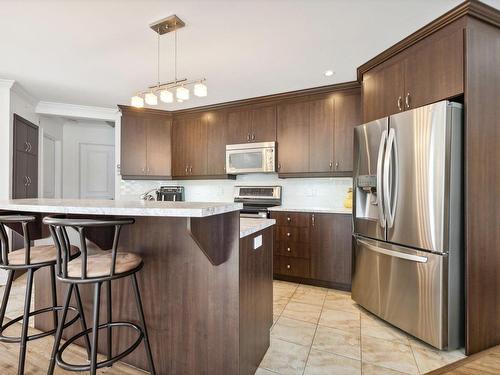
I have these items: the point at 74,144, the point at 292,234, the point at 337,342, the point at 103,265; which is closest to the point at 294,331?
the point at 337,342

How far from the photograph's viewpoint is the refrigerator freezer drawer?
1870 mm

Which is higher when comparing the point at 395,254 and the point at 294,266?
the point at 395,254

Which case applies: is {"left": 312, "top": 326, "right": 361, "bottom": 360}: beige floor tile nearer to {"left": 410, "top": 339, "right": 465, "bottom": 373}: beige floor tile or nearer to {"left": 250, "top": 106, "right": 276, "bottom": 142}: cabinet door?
{"left": 410, "top": 339, "right": 465, "bottom": 373}: beige floor tile

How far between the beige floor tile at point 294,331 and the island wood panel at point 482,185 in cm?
107

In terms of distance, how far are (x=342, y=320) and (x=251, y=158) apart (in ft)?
7.24

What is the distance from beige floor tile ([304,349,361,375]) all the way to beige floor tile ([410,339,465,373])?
1.36ft

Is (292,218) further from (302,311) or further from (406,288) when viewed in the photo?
(406,288)

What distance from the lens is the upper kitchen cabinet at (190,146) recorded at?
4.15m

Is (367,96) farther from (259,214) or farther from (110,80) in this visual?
(110,80)

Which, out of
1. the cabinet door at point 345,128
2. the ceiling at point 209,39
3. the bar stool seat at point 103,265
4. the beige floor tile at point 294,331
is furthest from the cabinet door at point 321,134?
the bar stool seat at point 103,265

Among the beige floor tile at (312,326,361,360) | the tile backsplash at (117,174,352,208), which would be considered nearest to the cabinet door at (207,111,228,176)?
the tile backsplash at (117,174,352,208)

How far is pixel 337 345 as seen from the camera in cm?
198

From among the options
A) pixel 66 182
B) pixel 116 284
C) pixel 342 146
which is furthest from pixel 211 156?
pixel 66 182

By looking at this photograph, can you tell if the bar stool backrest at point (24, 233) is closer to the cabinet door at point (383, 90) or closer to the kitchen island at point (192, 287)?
the kitchen island at point (192, 287)
